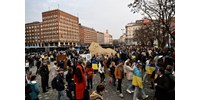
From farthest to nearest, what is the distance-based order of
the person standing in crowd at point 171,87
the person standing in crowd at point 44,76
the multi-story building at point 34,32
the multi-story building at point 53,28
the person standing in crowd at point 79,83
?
the multi-story building at point 34,32 < the multi-story building at point 53,28 < the person standing in crowd at point 44,76 < the person standing in crowd at point 79,83 < the person standing in crowd at point 171,87

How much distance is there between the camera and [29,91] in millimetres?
6055

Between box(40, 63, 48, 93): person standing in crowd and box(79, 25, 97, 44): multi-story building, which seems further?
box(79, 25, 97, 44): multi-story building

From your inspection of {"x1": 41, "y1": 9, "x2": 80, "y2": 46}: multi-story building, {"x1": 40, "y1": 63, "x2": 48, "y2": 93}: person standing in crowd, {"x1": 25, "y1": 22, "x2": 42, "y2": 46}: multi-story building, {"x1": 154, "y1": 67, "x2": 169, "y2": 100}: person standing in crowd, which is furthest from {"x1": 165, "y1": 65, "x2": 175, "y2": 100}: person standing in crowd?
{"x1": 25, "y1": 22, "x2": 42, "y2": 46}: multi-story building

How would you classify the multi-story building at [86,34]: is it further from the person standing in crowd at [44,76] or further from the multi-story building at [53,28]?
the person standing in crowd at [44,76]

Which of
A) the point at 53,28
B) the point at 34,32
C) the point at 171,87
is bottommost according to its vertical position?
the point at 171,87

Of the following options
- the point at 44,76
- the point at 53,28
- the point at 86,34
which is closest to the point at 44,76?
the point at 44,76

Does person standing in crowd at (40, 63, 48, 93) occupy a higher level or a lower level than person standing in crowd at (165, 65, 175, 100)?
lower

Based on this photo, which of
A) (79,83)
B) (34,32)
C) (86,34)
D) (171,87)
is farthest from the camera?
(86,34)

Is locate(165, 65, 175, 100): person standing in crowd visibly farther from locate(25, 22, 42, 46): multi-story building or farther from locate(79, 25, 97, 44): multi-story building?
locate(79, 25, 97, 44): multi-story building

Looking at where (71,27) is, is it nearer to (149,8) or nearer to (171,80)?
(149,8)

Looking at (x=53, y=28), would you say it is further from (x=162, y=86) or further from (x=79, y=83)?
(x=162, y=86)

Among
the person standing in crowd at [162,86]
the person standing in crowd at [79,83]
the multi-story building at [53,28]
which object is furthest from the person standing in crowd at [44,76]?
the multi-story building at [53,28]
